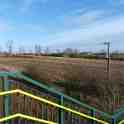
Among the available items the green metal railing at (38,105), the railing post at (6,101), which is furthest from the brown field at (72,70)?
the railing post at (6,101)

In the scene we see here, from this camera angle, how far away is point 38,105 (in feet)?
16.4

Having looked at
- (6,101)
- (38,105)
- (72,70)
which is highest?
(6,101)

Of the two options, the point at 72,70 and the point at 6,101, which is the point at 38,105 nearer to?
the point at 6,101

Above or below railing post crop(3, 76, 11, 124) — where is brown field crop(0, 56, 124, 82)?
below

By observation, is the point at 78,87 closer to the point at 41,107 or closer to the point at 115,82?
the point at 115,82

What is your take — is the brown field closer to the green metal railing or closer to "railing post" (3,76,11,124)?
the green metal railing

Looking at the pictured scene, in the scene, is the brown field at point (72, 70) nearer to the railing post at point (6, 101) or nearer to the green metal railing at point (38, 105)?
Result: the green metal railing at point (38, 105)

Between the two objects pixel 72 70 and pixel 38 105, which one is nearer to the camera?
pixel 38 105

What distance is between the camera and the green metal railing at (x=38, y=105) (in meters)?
4.19

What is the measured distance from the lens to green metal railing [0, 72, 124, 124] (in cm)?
419

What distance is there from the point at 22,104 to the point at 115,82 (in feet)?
40.6

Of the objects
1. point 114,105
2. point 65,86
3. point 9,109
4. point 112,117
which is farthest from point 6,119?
point 65,86

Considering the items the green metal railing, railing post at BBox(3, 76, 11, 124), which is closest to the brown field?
the green metal railing

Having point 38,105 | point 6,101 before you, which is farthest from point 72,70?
point 6,101
